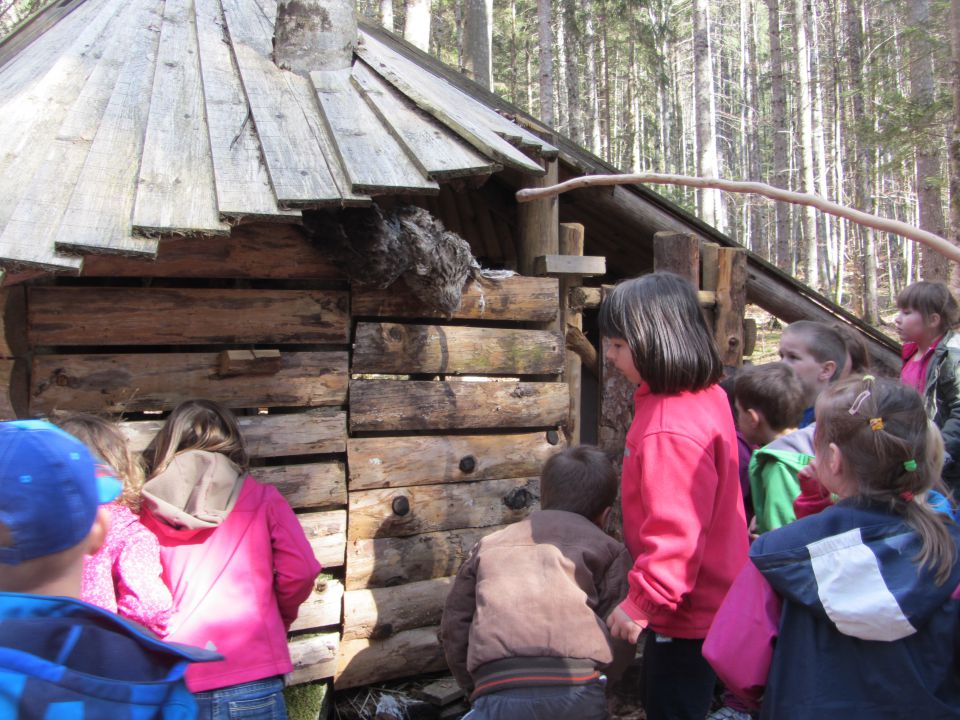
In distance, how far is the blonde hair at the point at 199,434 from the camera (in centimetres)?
292

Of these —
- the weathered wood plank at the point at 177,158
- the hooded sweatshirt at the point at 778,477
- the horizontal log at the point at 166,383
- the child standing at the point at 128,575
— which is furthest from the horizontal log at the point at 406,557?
the weathered wood plank at the point at 177,158

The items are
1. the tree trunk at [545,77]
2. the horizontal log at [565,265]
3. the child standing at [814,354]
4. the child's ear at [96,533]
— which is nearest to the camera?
the child's ear at [96,533]

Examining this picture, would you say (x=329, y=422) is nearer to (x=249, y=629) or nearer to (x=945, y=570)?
(x=249, y=629)

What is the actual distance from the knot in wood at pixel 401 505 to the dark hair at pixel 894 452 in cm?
246

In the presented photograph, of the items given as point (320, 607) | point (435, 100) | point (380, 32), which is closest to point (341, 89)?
point (435, 100)

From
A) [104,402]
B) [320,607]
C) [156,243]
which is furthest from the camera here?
[320,607]

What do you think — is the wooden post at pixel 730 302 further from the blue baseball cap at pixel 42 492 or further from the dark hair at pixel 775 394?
the blue baseball cap at pixel 42 492

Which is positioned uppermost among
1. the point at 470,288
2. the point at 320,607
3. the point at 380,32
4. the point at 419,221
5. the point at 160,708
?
the point at 380,32

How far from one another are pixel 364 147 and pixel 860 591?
8.12 ft

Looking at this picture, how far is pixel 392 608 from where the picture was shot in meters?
3.99

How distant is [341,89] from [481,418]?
6.17 feet

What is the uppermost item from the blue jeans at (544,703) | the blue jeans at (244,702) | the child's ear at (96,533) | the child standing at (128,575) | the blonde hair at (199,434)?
the child's ear at (96,533)

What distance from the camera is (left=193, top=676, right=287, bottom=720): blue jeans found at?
2.62 meters

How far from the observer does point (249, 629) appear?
271 cm
